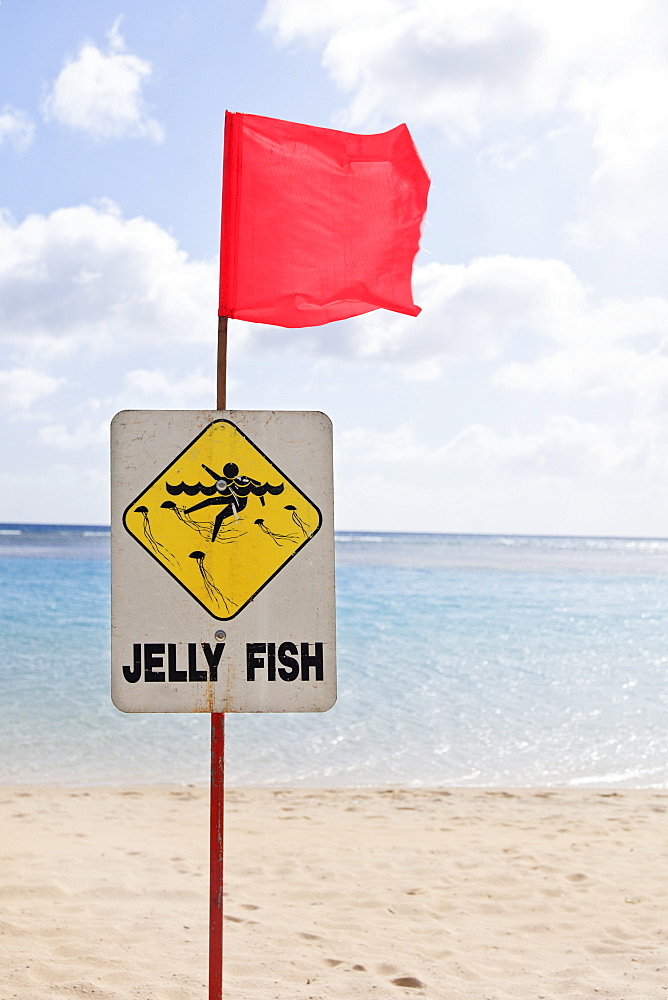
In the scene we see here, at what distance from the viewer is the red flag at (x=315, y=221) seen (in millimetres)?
2725

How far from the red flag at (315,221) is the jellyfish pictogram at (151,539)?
2.37ft

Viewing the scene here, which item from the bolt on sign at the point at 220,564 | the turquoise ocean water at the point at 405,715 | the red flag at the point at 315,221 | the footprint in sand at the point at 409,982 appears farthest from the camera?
the turquoise ocean water at the point at 405,715

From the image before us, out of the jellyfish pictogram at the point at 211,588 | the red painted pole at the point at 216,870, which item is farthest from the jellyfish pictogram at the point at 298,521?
the red painted pole at the point at 216,870

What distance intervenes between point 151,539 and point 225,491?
0.81 ft

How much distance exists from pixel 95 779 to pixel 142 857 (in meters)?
2.78

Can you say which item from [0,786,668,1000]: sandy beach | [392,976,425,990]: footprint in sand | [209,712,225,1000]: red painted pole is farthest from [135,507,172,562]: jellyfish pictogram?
[392,976,425,990]: footprint in sand

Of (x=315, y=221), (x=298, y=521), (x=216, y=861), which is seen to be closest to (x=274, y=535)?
(x=298, y=521)

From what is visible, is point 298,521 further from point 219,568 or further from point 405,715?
point 405,715

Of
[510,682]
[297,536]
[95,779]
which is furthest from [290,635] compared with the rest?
[510,682]

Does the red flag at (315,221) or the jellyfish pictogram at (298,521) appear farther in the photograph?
the red flag at (315,221)

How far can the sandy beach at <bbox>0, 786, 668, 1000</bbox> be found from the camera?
380 cm

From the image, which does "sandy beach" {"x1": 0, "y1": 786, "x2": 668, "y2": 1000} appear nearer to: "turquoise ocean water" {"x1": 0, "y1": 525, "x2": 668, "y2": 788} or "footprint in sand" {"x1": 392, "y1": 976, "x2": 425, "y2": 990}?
"footprint in sand" {"x1": 392, "y1": 976, "x2": 425, "y2": 990}

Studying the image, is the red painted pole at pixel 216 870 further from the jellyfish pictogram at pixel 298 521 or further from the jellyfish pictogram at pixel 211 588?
the jellyfish pictogram at pixel 298 521

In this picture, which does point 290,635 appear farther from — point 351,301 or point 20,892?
point 20,892
